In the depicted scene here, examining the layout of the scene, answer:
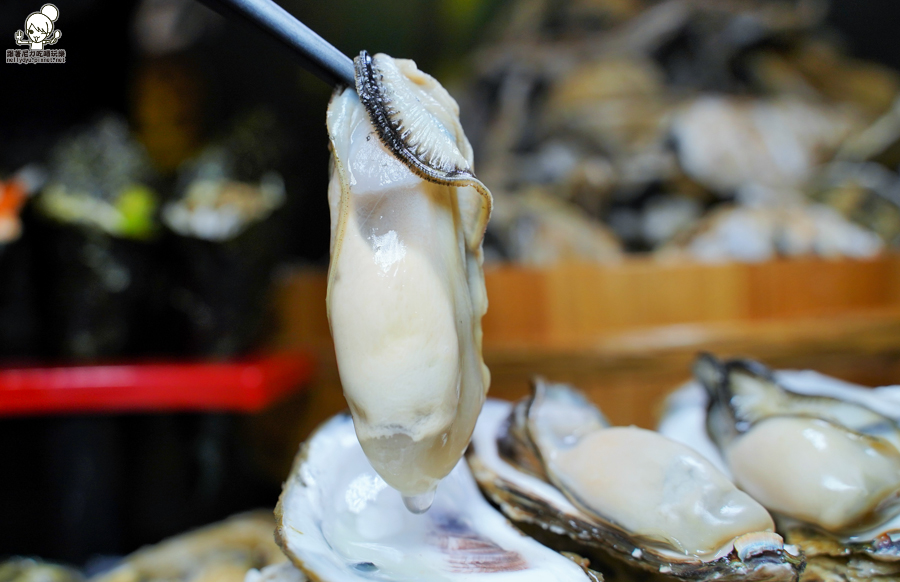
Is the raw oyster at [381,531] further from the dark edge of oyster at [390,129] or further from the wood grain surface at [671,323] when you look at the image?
the wood grain surface at [671,323]

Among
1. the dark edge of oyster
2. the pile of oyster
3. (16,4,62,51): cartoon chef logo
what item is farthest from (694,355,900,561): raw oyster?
(16,4,62,51): cartoon chef logo

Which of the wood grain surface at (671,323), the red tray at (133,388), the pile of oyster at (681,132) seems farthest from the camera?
the pile of oyster at (681,132)

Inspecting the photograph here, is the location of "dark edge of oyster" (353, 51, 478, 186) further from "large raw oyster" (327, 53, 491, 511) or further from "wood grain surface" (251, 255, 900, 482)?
"wood grain surface" (251, 255, 900, 482)

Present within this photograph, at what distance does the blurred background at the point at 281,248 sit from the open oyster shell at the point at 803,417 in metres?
0.27

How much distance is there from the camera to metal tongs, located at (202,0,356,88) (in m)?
0.35

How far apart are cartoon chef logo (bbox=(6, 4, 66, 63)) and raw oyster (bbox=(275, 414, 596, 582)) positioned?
0.73 meters

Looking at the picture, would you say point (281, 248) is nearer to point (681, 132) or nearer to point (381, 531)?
point (381, 531)

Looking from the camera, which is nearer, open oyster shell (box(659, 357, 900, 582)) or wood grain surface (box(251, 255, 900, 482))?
open oyster shell (box(659, 357, 900, 582))

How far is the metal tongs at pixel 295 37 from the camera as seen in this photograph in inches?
13.8

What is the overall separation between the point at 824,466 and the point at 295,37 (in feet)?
1.47

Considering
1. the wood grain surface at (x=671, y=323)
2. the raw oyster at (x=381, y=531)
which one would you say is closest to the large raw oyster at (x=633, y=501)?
the raw oyster at (x=381, y=531)

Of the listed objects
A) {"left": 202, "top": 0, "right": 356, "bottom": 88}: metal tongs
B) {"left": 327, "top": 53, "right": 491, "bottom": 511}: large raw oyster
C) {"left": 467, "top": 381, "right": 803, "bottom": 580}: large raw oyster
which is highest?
{"left": 202, "top": 0, "right": 356, "bottom": 88}: metal tongs

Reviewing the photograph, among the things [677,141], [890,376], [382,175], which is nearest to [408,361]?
[382,175]

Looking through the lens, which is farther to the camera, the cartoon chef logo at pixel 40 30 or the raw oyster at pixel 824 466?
the cartoon chef logo at pixel 40 30
